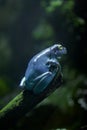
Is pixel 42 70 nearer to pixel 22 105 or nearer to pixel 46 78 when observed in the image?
pixel 46 78

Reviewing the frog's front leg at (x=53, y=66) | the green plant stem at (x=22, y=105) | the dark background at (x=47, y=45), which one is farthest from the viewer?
the dark background at (x=47, y=45)

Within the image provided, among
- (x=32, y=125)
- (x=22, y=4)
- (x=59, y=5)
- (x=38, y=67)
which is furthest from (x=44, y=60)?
(x=22, y=4)

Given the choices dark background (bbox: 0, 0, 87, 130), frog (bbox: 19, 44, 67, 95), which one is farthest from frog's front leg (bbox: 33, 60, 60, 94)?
dark background (bbox: 0, 0, 87, 130)

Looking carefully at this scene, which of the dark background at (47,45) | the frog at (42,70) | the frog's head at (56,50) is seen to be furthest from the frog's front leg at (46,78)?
the dark background at (47,45)

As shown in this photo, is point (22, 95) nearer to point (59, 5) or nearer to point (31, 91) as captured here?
point (31, 91)

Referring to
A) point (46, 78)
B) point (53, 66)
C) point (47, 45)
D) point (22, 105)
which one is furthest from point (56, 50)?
point (47, 45)

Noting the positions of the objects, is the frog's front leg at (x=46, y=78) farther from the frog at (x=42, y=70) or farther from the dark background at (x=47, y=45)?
the dark background at (x=47, y=45)
